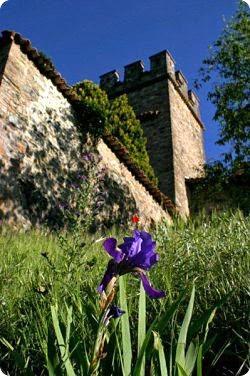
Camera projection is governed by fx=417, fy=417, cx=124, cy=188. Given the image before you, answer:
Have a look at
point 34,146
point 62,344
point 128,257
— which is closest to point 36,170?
point 34,146

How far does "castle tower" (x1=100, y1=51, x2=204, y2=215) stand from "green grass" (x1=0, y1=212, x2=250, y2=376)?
8.65 metres

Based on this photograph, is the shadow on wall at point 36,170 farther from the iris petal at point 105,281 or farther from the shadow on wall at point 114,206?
the iris petal at point 105,281

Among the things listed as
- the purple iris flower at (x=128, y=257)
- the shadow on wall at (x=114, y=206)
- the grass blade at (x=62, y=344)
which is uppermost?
the shadow on wall at (x=114, y=206)

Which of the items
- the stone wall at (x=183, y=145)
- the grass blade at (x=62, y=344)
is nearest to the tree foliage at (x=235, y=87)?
the stone wall at (x=183, y=145)

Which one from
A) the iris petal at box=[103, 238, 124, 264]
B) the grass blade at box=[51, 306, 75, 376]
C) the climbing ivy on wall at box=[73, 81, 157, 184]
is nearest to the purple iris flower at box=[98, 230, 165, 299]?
the iris petal at box=[103, 238, 124, 264]

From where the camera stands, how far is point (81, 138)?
8258 mm

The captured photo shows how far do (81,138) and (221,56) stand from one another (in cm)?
408

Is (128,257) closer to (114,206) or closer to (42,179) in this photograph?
(42,179)

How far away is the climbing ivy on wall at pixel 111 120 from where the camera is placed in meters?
8.56

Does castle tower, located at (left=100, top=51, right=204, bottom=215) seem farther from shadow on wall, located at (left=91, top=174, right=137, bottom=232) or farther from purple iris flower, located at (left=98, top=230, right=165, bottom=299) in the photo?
purple iris flower, located at (left=98, top=230, right=165, bottom=299)

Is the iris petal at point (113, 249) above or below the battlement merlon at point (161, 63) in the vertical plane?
below

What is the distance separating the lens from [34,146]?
6.85 meters

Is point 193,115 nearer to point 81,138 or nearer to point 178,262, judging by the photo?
point 81,138

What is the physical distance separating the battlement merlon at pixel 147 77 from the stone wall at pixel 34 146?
683cm
